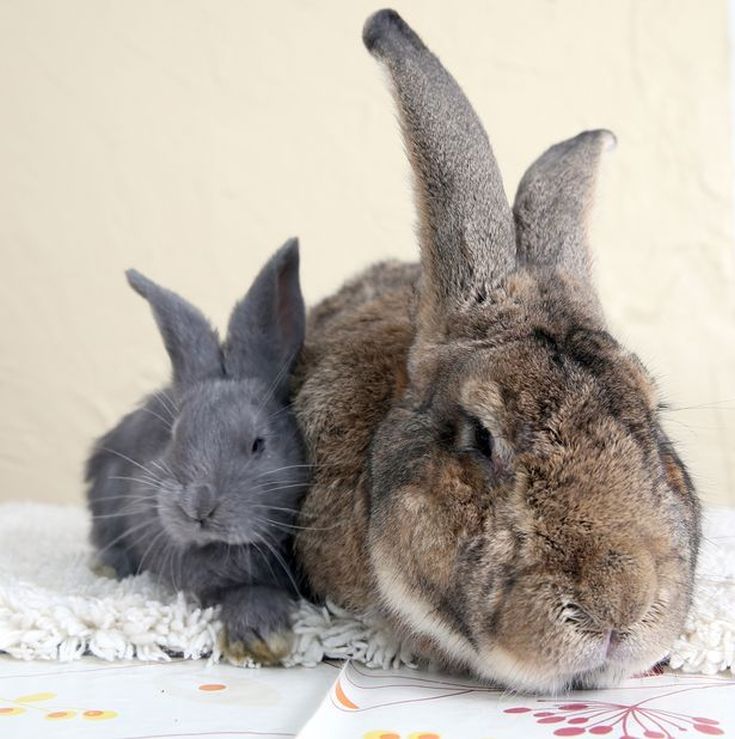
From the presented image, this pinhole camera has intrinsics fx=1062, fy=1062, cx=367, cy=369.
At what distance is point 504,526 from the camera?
100cm

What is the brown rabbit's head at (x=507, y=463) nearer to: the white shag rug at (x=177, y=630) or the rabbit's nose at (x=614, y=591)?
the rabbit's nose at (x=614, y=591)

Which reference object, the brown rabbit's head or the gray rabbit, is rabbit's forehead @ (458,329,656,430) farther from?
the gray rabbit

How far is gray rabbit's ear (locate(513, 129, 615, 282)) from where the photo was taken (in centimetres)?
137

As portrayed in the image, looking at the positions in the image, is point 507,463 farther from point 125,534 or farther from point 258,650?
point 125,534

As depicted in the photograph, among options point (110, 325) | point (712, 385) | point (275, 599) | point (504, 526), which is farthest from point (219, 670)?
point (712, 385)

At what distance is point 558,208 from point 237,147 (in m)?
1.58

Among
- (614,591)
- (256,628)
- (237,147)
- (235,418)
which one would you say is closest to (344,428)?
(235,418)

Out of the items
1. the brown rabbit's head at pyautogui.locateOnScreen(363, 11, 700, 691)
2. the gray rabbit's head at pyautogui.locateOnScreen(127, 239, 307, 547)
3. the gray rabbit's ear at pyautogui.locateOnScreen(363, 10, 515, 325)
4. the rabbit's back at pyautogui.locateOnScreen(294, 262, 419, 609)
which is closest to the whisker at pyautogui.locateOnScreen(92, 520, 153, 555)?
the gray rabbit's head at pyautogui.locateOnScreen(127, 239, 307, 547)

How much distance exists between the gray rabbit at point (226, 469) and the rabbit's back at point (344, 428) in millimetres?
28

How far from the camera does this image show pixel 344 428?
1306 mm

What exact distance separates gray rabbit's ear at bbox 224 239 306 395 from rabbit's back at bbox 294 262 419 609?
29mm

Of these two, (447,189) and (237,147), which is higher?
(237,147)

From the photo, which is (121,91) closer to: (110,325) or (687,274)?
(110,325)

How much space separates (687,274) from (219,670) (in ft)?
6.79
